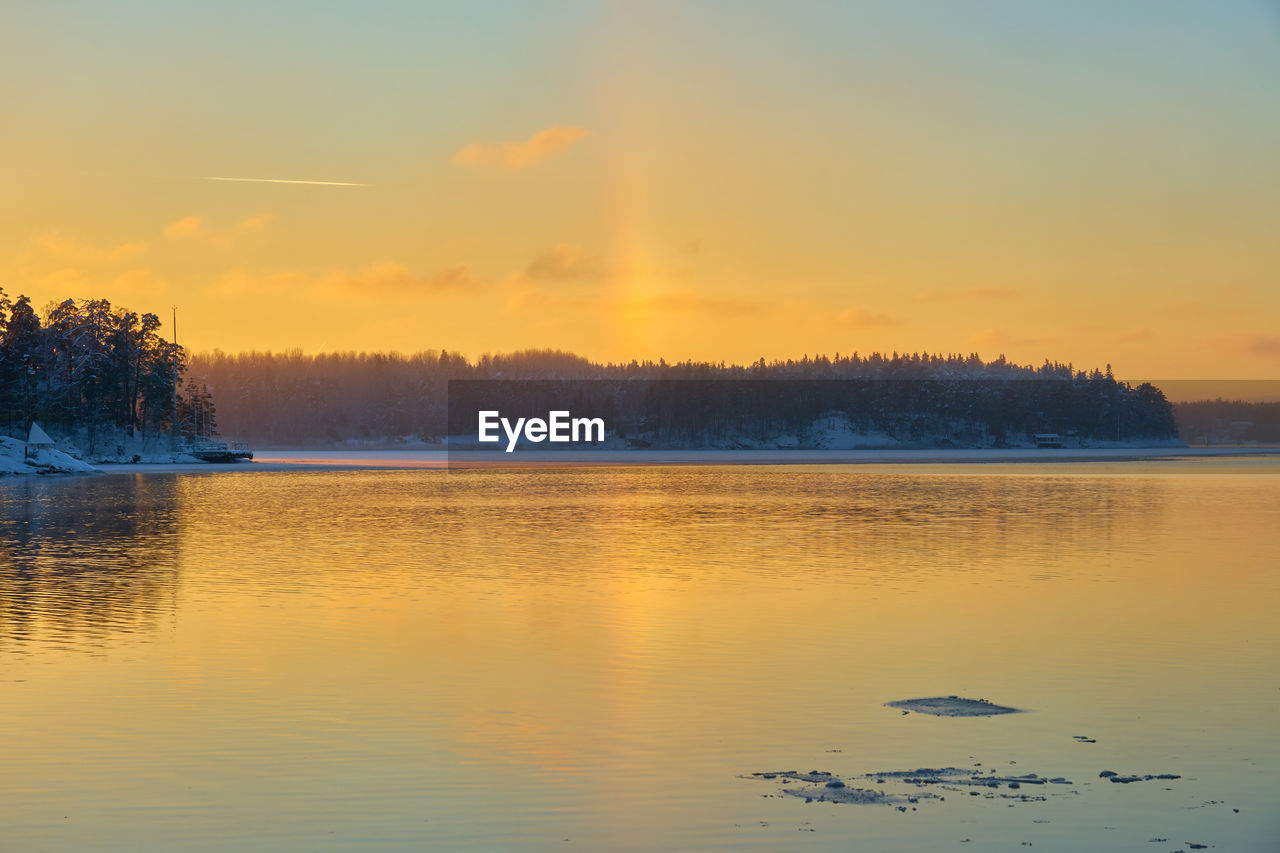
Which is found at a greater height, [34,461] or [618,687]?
[34,461]

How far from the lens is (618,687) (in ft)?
61.9

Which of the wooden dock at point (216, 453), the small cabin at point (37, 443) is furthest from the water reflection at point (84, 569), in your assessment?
the wooden dock at point (216, 453)

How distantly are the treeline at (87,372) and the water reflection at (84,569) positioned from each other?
252 feet

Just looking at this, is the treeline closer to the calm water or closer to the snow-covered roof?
the snow-covered roof

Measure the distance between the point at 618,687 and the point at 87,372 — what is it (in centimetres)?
13750

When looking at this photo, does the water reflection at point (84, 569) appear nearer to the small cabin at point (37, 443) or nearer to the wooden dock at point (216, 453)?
the small cabin at point (37, 443)

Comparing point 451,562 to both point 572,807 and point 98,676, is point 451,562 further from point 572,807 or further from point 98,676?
point 572,807

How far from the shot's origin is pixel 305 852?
11320 millimetres

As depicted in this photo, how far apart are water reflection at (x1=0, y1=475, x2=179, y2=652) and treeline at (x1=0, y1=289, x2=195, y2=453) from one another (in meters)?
76.8

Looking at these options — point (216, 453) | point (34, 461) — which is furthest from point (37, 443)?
point (216, 453)

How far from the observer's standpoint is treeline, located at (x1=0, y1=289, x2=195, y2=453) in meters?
137

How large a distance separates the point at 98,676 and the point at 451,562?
17476 millimetres

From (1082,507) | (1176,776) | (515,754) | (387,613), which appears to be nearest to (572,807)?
(515,754)

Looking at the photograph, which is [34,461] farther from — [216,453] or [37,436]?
[216,453]
